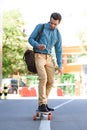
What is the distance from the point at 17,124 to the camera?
520 cm

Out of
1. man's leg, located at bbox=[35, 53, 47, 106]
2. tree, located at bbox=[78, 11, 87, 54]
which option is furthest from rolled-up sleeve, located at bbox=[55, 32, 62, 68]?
tree, located at bbox=[78, 11, 87, 54]

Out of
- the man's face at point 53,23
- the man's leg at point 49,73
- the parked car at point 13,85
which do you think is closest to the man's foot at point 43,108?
the man's leg at point 49,73

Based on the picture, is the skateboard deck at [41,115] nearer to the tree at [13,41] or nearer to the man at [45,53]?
the man at [45,53]

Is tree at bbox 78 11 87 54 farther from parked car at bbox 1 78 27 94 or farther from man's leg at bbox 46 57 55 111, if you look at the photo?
man's leg at bbox 46 57 55 111

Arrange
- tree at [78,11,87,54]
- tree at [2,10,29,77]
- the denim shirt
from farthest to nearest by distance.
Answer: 1. tree at [2,10,29,77]
2. tree at [78,11,87,54]
3. the denim shirt

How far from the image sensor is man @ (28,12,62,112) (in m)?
6.00

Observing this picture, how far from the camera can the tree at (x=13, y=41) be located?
34.1 metres

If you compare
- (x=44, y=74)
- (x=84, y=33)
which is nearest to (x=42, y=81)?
(x=44, y=74)

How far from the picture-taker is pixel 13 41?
34.2 metres

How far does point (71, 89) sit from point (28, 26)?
31.8 feet

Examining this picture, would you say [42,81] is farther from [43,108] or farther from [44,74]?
[43,108]

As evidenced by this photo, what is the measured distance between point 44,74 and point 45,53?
0.30 m

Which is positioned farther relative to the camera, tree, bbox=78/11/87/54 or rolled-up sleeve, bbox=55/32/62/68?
tree, bbox=78/11/87/54

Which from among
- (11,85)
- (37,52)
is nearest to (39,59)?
(37,52)
